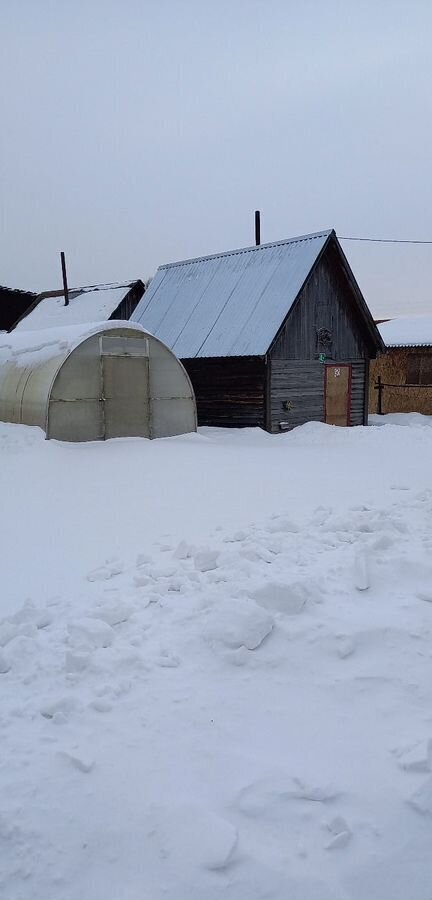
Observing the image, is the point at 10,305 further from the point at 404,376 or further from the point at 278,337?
the point at 278,337

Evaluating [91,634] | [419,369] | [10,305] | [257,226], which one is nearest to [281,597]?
[91,634]

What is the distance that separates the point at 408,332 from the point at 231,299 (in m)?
12.8

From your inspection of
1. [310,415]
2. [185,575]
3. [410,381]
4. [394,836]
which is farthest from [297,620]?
[410,381]

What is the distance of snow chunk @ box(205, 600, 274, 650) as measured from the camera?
11.9 ft

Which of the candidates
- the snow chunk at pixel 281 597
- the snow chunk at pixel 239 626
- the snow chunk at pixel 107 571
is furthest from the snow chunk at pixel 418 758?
the snow chunk at pixel 107 571

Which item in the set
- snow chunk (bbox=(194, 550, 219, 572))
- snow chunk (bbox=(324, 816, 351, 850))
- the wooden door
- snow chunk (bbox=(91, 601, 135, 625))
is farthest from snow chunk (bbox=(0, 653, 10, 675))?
the wooden door

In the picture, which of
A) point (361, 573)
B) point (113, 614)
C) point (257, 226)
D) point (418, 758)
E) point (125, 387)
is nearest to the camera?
point (418, 758)

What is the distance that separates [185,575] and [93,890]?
2.60 meters

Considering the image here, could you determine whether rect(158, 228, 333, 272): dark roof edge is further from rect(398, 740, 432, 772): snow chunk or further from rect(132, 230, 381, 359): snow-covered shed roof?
rect(398, 740, 432, 772): snow chunk

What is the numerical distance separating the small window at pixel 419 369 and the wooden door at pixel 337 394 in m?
7.42

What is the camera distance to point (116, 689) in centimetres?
320

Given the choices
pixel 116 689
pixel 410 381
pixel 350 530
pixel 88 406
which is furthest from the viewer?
pixel 410 381

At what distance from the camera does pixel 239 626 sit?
369 centimetres

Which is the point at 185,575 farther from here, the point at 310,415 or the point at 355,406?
the point at 355,406
